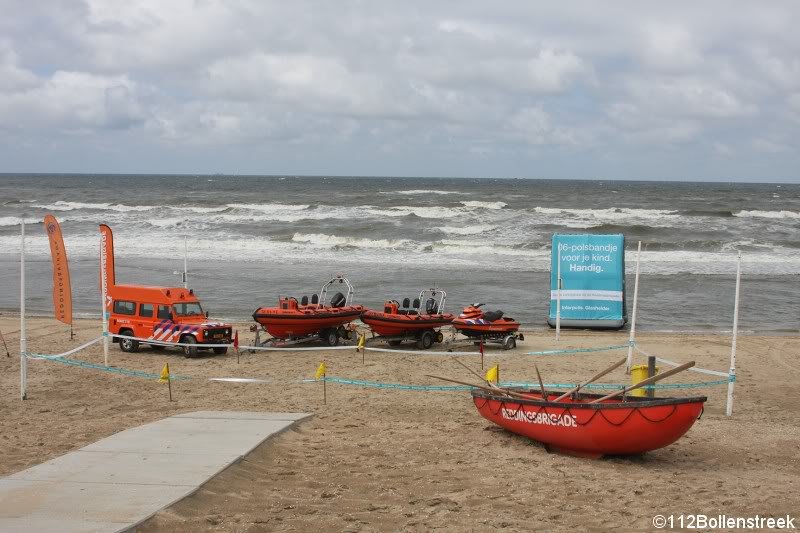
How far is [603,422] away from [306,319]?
29.1 feet

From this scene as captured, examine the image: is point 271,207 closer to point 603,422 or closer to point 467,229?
point 467,229

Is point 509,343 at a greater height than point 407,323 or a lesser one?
lesser

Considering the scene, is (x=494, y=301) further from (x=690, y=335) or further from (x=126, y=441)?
(x=126, y=441)

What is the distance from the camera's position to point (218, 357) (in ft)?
55.4

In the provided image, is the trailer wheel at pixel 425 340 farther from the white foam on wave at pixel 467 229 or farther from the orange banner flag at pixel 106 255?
the white foam on wave at pixel 467 229

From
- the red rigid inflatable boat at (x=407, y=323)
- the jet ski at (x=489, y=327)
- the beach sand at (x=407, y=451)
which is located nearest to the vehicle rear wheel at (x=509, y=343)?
the jet ski at (x=489, y=327)

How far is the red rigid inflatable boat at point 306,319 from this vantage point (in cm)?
1731

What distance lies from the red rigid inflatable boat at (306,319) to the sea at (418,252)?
2838mm

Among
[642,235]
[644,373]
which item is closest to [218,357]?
[644,373]

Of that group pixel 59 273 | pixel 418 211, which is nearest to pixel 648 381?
pixel 59 273

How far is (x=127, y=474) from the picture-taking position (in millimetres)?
8234

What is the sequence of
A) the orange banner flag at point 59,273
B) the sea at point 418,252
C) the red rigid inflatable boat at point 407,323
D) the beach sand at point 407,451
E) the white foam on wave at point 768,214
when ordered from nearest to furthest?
the beach sand at point 407,451
the orange banner flag at point 59,273
the red rigid inflatable boat at point 407,323
the sea at point 418,252
the white foam on wave at point 768,214

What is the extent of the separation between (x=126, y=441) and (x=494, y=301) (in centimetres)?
1660

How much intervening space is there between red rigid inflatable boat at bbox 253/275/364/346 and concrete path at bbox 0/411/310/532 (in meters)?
6.41
